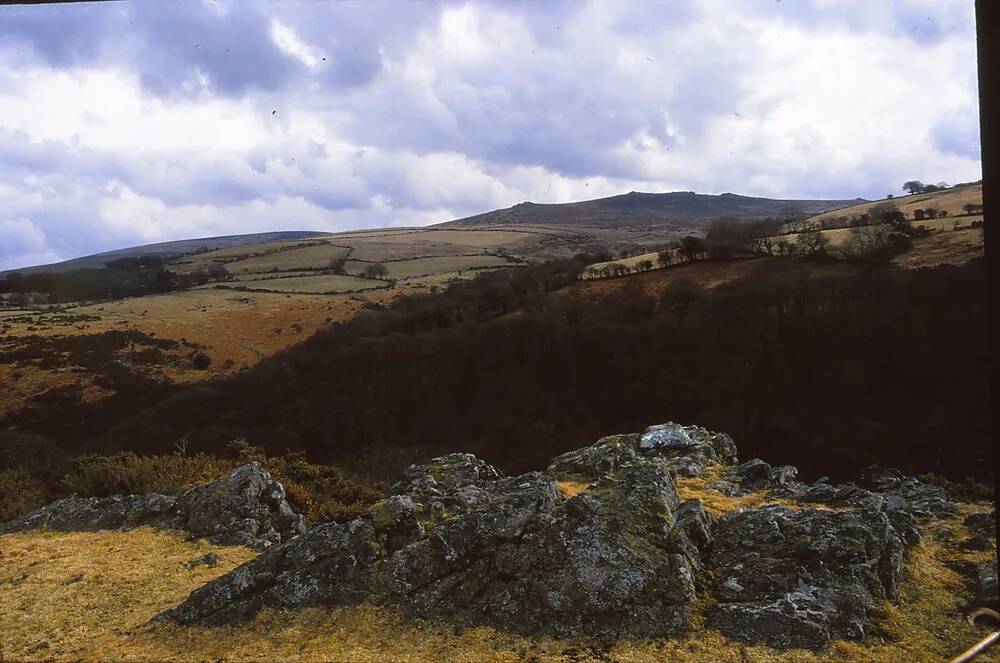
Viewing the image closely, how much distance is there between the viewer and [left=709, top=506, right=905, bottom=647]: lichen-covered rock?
18.1 ft

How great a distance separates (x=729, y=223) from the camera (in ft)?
156

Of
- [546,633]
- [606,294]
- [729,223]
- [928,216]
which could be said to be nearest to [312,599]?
[546,633]

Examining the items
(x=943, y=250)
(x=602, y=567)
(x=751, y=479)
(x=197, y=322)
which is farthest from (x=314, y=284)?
(x=602, y=567)

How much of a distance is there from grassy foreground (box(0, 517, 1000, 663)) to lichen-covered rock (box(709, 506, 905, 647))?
20cm

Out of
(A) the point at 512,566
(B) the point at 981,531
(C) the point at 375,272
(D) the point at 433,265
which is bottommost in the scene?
(B) the point at 981,531

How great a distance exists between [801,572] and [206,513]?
8830 millimetres

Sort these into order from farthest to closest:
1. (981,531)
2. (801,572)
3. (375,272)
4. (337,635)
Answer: (375,272) → (981,531) → (801,572) → (337,635)

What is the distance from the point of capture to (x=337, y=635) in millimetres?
5910

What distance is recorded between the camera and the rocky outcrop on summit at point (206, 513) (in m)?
9.20

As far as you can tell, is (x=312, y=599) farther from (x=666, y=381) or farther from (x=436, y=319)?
(x=436, y=319)

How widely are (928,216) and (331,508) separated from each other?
181ft

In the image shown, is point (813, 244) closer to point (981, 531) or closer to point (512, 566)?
point (981, 531)

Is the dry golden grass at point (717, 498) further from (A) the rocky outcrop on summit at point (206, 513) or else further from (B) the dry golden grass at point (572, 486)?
(A) the rocky outcrop on summit at point (206, 513)

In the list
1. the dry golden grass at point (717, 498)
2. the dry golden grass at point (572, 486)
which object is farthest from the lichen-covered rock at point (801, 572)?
the dry golden grass at point (572, 486)
